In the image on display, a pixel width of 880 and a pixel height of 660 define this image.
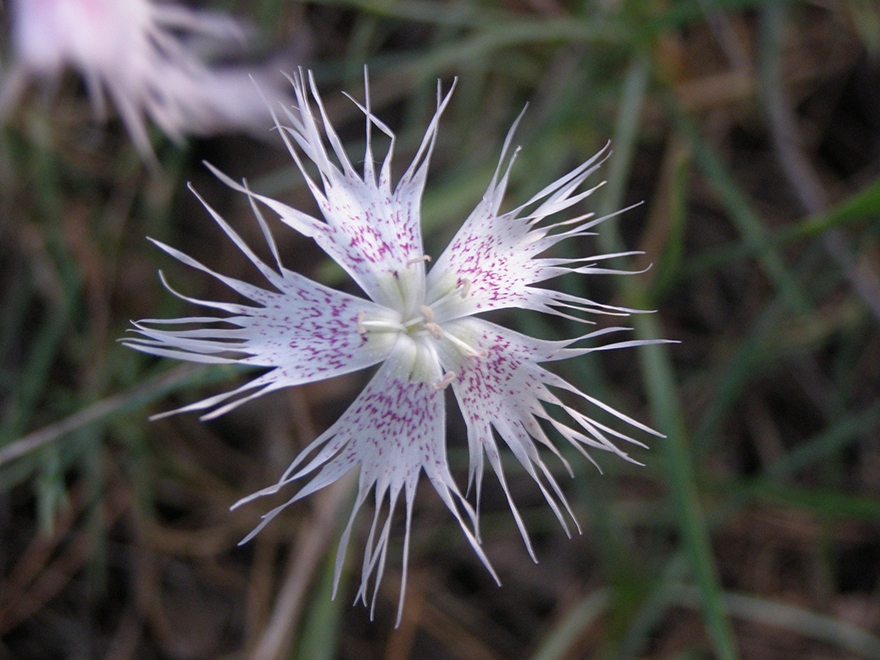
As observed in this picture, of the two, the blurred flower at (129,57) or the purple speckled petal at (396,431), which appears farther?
the blurred flower at (129,57)

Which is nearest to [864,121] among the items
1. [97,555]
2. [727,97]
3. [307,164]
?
[727,97]

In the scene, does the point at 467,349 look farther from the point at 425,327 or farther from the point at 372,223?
the point at 372,223

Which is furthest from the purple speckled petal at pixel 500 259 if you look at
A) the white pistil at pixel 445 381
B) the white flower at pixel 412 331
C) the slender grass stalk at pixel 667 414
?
the slender grass stalk at pixel 667 414

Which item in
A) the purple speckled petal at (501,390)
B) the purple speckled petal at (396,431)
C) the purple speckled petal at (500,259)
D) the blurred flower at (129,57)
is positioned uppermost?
the blurred flower at (129,57)

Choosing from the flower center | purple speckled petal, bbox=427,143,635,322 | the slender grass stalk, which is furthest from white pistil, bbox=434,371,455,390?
the slender grass stalk

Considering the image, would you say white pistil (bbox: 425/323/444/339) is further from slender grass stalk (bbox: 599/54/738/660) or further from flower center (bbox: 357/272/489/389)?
slender grass stalk (bbox: 599/54/738/660)

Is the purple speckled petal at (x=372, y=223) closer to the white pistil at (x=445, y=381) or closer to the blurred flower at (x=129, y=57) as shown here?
the white pistil at (x=445, y=381)

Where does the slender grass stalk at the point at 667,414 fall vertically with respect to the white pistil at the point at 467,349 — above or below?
above

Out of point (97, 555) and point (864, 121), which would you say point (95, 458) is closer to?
point (97, 555)
